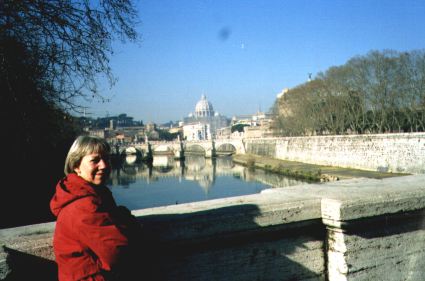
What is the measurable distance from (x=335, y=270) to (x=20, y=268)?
1.65 m

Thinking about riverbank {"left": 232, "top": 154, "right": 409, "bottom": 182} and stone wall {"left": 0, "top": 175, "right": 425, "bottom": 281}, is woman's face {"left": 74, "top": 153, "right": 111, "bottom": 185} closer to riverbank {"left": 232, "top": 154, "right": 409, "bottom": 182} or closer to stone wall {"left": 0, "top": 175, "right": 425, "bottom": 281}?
stone wall {"left": 0, "top": 175, "right": 425, "bottom": 281}

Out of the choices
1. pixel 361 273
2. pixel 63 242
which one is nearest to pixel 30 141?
pixel 63 242

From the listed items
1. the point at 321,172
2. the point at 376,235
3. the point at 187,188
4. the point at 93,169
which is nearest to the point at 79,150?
the point at 93,169

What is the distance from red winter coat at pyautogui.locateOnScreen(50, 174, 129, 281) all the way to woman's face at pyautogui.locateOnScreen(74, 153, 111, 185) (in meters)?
0.19

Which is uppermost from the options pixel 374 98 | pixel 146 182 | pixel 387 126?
pixel 374 98

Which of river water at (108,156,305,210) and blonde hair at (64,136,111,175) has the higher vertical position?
blonde hair at (64,136,111,175)

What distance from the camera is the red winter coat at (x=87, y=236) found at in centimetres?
137

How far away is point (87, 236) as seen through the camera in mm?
1369

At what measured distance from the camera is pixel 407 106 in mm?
31344

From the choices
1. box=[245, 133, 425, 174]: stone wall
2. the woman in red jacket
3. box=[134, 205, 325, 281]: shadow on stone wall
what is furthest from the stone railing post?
box=[245, 133, 425, 174]: stone wall

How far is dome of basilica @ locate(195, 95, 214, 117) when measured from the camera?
182 metres

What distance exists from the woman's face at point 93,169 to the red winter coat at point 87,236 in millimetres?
193

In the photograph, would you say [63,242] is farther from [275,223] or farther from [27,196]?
[27,196]

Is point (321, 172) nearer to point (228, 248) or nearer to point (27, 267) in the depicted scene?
point (228, 248)
